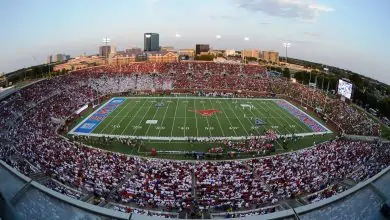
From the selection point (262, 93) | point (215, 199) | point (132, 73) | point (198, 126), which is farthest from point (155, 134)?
point (132, 73)

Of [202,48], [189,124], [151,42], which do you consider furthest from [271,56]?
[189,124]

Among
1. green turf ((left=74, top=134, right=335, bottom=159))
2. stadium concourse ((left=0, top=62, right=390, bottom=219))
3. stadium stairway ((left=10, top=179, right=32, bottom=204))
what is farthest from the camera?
green turf ((left=74, top=134, right=335, bottom=159))

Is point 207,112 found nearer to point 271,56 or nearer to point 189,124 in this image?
point 189,124

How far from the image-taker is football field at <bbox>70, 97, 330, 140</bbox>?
31.8m

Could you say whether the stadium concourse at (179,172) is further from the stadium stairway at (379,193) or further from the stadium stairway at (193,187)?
the stadium stairway at (379,193)

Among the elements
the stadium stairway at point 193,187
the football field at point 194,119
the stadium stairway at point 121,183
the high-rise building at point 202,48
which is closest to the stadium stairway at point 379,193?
the stadium stairway at point 193,187

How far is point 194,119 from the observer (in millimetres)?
36969

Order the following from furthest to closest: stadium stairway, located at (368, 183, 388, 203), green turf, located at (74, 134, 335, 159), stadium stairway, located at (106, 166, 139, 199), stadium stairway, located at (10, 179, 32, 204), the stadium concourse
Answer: green turf, located at (74, 134, 335, 159) → stadium stairway, located at (106, 166, 139, 199) → the stadium concourse → stadium stairway, located at (368, 183, 388, 203) → stadium stairway, located at (10, 179, 32, 204)

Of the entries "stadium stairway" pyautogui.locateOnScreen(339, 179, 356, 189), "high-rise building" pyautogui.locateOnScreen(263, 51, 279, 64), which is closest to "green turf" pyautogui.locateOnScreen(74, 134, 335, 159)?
"stadium stairway" pyautogui.locateOnScreen(339, 179, 356, 189)

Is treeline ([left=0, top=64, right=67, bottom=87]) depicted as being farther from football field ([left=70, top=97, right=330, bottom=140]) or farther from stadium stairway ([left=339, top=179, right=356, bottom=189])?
stadium stairway ([left=339, top=179, right=356, bottom=189])

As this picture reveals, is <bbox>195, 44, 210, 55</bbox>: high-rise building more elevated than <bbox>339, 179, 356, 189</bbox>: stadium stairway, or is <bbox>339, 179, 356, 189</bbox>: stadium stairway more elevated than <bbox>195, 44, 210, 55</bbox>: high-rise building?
<bbox>195, 44, 210, 55</bbox>: high-rise building

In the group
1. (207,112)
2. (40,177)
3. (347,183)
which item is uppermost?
(347,183)

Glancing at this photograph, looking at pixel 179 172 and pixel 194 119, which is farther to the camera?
pixel 194 119

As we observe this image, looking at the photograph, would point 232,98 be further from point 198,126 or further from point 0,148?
point 0,148
